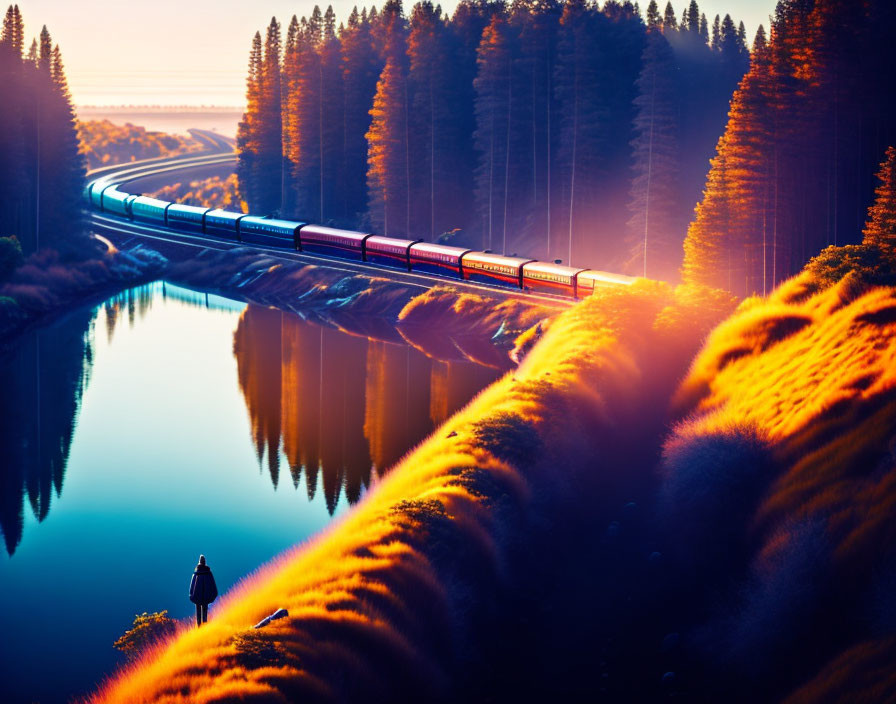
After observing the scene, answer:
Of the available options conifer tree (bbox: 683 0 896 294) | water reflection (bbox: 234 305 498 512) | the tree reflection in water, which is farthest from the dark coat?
conifer tree (bbox: 683 0 896 294)

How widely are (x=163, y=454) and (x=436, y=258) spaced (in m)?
33.3

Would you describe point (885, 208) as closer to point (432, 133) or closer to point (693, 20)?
point (432, 133)

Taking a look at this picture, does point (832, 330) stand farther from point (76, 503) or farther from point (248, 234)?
point (248, 234)

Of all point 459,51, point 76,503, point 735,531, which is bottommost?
point 76,503

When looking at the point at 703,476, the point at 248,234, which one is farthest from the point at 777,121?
the point at 248,234

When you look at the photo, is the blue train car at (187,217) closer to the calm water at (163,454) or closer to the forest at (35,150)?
the forest at (35,150)

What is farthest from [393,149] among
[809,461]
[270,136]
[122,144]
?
[122,144]

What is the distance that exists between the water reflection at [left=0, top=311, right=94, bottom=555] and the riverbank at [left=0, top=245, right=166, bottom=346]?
182 centimetres

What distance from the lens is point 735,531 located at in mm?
23859

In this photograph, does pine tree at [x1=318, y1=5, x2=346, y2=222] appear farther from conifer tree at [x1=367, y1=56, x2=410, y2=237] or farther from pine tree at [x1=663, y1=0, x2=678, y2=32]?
pine tree at [x1=663, y1=0, x2=678, y2=32]

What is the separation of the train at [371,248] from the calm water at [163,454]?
29.7 feet

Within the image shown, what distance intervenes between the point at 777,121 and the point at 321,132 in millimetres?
51057

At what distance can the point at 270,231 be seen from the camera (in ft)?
274

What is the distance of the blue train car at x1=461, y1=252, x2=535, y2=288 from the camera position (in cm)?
6159
